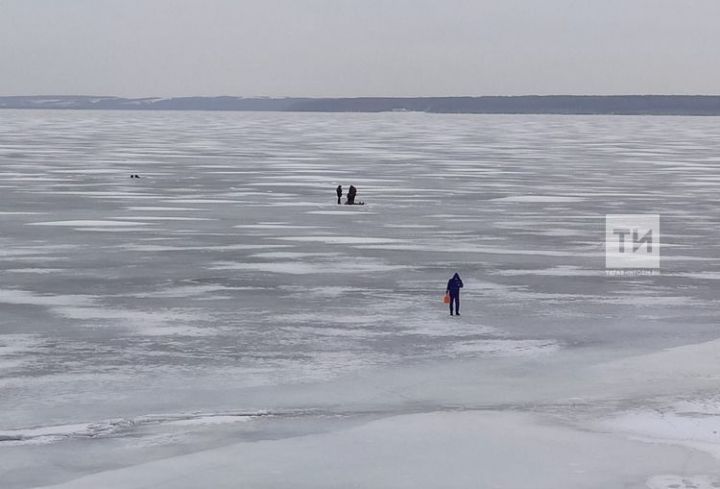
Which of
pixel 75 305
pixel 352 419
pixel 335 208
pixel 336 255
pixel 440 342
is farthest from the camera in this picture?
pixel 335 208

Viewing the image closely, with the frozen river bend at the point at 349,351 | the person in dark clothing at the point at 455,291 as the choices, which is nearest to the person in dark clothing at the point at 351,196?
the frozen river bend at the point at 349,351

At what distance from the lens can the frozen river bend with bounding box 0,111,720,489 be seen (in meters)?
10.0

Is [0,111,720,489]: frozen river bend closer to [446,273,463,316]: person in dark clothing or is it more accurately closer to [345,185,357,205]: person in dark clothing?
[446,273,463,316]: person in dark clothing

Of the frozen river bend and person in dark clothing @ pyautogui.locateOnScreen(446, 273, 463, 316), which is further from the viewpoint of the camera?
person in dark clothing @ pyautogui.locateOnScreen(446, 273, 463, 316)

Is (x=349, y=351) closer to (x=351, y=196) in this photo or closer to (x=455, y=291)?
(x=455, y=291)

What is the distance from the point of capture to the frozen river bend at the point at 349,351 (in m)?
10.0

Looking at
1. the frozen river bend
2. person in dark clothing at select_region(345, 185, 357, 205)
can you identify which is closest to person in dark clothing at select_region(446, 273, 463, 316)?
the frozen river bend

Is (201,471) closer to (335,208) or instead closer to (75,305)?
(75,305)

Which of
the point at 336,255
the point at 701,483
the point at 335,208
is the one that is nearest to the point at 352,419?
the point at 701,483

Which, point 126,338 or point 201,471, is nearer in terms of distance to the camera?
point 201,471

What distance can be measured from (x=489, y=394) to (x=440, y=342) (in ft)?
8.67

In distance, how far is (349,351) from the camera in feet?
46.8

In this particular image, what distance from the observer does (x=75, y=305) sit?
17203 mm

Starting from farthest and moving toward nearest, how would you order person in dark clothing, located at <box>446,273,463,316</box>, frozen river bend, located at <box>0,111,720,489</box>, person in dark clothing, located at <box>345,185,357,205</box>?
1. person in dark clothing, located at <box>345,185,357,205</box>
2. person in dark clothing, located at <box>446,273,463,316</box>
3. frozen river bend, located at <box>0,111,720,489</box>
